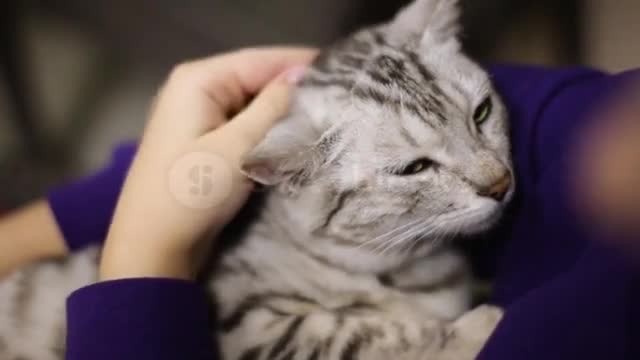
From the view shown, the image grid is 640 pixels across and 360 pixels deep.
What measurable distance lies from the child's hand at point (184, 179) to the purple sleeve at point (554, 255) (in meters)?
0.28

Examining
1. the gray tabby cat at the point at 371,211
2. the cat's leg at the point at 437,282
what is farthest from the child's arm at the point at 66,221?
the cat's leg at the point at 437,282

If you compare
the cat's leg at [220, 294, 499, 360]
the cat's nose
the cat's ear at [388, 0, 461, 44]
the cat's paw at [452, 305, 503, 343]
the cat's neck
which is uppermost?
the cat's ear at [388, 0, 461, 44]

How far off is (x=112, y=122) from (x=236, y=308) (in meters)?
1.13

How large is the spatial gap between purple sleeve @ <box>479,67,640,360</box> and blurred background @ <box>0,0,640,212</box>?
70 centimetres

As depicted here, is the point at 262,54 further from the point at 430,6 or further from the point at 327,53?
the point at 430,6

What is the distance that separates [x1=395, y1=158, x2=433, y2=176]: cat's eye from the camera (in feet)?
2.60

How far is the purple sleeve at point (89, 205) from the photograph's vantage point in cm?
106

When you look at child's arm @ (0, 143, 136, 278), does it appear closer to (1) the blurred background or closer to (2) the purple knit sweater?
(2) the purple knit sweater

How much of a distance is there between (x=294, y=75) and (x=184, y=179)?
0.20 meters

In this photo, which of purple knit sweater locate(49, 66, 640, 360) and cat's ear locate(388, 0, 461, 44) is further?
cat's ear locate(388, 0, 461, 44)

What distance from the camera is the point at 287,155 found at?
0.78 m

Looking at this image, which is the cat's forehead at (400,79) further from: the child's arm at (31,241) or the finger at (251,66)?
the child's arm at (31,241)

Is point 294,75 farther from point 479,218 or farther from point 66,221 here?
point 66,221

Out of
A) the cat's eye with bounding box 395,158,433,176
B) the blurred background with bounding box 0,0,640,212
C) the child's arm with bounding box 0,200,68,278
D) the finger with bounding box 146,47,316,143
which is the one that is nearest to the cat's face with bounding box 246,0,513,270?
the cat's eye with bounding box 395,158,433,176
